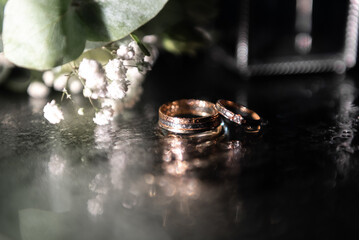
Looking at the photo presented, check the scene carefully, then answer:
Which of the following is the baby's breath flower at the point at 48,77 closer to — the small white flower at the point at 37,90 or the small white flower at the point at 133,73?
the small white flower at the point at 37,90

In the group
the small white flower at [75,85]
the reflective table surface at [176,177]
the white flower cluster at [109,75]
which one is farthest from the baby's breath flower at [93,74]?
the small white flower at [75,85]

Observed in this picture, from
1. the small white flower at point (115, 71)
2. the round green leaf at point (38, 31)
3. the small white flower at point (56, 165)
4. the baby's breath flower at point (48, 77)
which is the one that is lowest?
the small white flower at point (56, 165)

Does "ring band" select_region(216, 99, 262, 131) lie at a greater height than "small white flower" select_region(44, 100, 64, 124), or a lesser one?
lesser

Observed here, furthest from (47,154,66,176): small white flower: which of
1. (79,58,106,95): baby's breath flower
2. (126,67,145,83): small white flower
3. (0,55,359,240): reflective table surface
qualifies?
(126,67,145,83): small white flower

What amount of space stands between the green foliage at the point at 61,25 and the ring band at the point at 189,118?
17 cm

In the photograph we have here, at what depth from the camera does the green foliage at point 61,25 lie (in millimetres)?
491

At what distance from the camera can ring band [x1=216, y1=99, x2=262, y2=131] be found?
63cm

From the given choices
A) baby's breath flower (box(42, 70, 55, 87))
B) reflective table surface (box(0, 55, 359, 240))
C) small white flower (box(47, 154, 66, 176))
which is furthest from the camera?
baby's breath flower (box(42, 70, 55, 87))

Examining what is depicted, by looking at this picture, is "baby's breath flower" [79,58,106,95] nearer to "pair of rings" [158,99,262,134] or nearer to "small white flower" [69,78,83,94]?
"pair of rings" [158,99,262,134]

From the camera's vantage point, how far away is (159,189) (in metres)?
0.46

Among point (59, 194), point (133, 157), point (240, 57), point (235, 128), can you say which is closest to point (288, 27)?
point (240, 57)

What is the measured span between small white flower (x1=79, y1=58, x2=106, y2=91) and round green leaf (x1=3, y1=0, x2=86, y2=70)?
0.12 feet

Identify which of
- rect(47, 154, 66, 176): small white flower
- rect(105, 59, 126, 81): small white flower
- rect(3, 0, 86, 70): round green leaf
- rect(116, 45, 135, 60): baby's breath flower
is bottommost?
rect(47, 154, 66, 176): small white flower

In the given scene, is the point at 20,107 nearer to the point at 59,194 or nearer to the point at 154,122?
the point at 154,122
